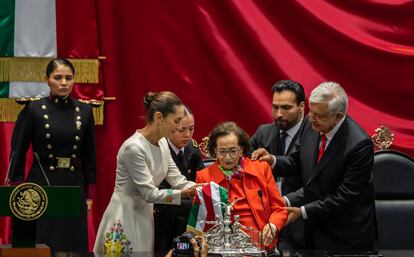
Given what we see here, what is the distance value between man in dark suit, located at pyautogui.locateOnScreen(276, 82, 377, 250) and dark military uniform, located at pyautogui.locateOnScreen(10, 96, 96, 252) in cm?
152

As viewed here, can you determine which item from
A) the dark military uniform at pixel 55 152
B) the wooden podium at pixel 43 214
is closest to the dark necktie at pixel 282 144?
the dark military uniform at pixel 55 152

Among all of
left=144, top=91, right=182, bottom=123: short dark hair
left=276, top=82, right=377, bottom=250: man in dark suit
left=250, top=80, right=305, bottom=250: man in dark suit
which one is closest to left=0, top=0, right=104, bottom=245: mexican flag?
left=250, top=80, right=305, bottom=250: man in dark suit

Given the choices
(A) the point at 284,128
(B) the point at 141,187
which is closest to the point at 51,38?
(A) the point at 284,128

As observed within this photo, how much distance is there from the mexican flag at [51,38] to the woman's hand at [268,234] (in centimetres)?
243

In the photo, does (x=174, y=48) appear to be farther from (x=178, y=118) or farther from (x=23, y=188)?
(x=23, y=188)

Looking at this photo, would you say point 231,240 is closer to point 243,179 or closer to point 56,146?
point 243,179

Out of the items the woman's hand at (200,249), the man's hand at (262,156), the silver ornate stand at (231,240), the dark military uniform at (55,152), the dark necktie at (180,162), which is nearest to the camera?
the woman's hand at (200,249)

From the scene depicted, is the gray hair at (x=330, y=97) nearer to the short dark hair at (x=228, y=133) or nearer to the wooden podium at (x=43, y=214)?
the short dark hair at (x=228, y=133)

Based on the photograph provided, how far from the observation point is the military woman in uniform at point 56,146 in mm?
5195

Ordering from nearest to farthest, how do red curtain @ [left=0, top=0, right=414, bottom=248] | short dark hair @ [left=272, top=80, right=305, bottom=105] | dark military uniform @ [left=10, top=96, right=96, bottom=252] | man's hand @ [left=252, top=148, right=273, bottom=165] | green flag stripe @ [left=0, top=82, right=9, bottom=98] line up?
man's hand @ [left=252, top=148, right=273, bottom=165] → short dark hair @ [left=272, top=80, right=305, bottom=105] → dark military uniform @ [left=10, top=96, right=96, bottom=252] → green flag stripe @ [left=0, top=82, right=9, bottom=98] → red curtain @ [left=0, top=0, right=414, bottom=248]

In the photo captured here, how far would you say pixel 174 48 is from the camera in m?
6.21

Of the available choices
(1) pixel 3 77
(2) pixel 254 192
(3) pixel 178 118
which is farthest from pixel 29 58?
(2) pixel 254 192

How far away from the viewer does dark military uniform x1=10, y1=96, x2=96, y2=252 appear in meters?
5.21

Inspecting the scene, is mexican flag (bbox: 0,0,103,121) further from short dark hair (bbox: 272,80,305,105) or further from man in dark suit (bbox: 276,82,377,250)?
man in dark suit (bbox: 276,82,377,250)
